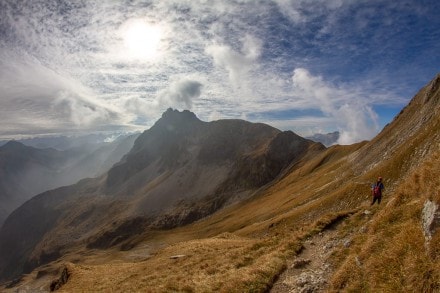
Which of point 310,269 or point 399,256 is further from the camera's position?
point 310,269

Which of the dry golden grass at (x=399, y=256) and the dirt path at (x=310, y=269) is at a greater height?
the dry golden grass at (x=399, y=256)

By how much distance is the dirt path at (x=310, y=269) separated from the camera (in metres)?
16.1

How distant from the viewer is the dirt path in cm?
1614

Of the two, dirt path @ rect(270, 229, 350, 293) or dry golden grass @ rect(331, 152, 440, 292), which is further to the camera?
dirt path @ rect(270, 229, 350, 293)

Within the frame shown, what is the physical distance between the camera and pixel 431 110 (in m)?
65.0

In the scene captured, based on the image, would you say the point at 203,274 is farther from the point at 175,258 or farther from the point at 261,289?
the point at 175,258

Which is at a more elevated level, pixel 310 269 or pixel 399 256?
pixel 399 256

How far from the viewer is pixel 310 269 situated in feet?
61.3

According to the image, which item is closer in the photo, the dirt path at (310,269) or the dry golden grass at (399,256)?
the dry golden grass at (399,256)

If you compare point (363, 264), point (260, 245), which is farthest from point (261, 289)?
point (260, 245)

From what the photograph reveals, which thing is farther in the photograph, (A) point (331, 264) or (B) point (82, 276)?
(B) point (82, 276)

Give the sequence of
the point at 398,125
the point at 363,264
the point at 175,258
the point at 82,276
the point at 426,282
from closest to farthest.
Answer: the point at 426,282
the point at 363,264
the point at 175,258
the point at 82,276
the point at 398,125

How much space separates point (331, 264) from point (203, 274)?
1144 centimetres

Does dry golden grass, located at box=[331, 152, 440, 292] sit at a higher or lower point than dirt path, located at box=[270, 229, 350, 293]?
higher
